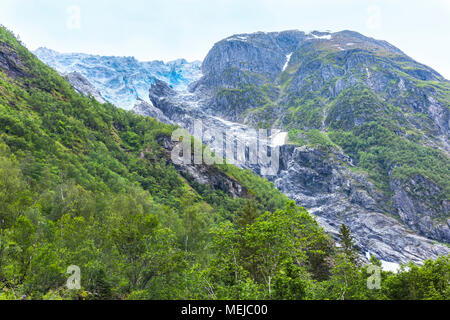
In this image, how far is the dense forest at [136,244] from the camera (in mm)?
17969

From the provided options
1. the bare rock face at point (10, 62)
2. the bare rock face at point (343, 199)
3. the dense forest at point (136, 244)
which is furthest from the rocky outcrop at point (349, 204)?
the bare rock face at point (10, 62)

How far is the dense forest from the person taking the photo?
17969mm

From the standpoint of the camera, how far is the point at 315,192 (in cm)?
18075

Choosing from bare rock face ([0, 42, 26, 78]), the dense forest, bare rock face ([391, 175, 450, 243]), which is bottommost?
the dense forest

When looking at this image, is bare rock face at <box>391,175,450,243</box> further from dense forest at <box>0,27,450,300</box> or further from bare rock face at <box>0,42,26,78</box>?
bare rock face at <box>0,42,26,78</box>

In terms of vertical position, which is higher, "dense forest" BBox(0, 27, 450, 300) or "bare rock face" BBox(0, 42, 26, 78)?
"bare rock face" BBox(0, 42, 26, 78)

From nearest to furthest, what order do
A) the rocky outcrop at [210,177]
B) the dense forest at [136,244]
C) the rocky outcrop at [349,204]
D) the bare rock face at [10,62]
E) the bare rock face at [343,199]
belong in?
the dense forest at [136,244] < the bare rock face at [10,62] < the rocky outcrop at [210,177] < the bare rock face at [343,199] < the rocky outcrop at [349,204]

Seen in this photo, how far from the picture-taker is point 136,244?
22375mm

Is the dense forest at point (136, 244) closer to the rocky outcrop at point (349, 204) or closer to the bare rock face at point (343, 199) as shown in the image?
the bare rock face at point (343, 199)

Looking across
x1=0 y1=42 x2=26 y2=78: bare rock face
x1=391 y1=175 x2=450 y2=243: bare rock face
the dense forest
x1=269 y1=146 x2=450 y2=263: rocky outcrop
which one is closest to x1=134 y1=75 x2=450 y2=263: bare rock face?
x1=269 y1=146 x2=450 y2=263: rocky outcrop

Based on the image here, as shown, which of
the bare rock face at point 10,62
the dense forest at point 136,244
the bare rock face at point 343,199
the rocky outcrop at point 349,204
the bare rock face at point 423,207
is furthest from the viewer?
the bare rock face at point 423,207

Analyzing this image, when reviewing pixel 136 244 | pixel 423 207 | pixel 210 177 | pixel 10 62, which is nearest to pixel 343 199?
pixel 423 207
